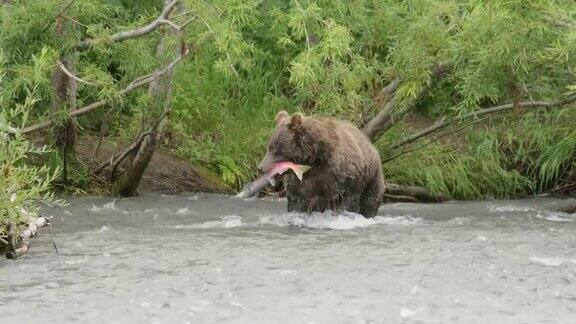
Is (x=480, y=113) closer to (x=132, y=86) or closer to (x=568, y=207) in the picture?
(x=568, y=207)

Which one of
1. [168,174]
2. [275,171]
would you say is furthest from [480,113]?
[168,174]

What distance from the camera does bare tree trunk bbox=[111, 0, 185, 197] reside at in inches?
392

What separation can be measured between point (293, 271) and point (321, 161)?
2.66 m

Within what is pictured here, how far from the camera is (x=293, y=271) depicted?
593 cm

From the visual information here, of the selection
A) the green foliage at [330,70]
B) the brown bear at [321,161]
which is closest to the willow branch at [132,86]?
the green foliage at [330,70]

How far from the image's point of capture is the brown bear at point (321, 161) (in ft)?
27.4

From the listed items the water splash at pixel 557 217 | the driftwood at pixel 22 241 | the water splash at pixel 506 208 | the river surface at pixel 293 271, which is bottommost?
the water splash at pixel 506 208

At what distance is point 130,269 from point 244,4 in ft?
12.3

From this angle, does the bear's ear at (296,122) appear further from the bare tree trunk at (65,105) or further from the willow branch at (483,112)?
the willow branch at (483,112)

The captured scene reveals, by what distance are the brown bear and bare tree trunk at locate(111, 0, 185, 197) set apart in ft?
5.83

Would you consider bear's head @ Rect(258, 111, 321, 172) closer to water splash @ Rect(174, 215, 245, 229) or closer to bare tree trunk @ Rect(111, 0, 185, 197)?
water splash @ Rect(174, 215, 245, 229)

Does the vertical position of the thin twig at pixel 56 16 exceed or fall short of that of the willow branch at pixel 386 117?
it exceeds it

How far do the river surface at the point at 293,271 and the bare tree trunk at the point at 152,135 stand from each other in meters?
1.37

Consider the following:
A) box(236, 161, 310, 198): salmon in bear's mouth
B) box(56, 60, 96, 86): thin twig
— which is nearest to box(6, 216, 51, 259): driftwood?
box(236, 161, 310, 198): salmon in bear's mouth
